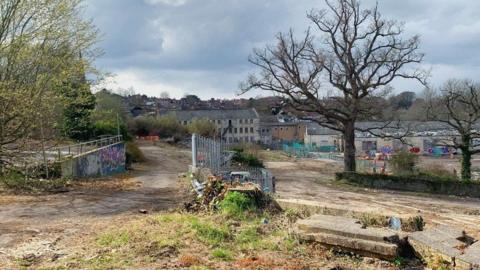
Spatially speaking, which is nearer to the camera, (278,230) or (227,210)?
(278,230)

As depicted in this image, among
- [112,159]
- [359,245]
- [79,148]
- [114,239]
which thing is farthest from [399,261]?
[112,159]

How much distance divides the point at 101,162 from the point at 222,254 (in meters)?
25.4

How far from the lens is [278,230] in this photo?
25.0ft

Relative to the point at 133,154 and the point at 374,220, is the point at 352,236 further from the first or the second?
the point at 133,154

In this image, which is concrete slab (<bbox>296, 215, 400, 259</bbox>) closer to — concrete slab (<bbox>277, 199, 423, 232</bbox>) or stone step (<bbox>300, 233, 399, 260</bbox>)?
stone step (<bbox>300, 233, 399, 260</bbox>)

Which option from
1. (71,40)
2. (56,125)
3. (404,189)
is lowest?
(404,189)

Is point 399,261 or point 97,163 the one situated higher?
point 399,261

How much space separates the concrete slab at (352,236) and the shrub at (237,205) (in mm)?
1666

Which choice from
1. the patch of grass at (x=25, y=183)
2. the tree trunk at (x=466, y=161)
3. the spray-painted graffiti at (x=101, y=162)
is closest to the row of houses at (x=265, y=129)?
the tree trunk at (x=466, y=161)

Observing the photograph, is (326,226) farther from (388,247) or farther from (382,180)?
(382,180)

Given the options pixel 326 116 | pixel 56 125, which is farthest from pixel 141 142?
pixel 56 125

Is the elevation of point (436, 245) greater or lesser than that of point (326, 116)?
lesser

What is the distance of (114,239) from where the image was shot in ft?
23.8

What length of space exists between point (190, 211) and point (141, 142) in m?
57.6
